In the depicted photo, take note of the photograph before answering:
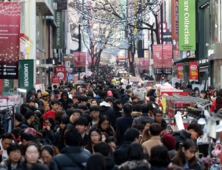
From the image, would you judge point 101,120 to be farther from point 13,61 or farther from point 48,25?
point 48,25

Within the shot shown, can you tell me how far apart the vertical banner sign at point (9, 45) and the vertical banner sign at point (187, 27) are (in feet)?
71.2

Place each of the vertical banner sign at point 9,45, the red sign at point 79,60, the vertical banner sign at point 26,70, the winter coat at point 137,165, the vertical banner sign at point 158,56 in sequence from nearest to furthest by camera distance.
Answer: the winter coat at point 137,165, the vertical banner sign at point 9,45, the vertical banner sign at point 26,70, the vertical banner sign at point 158,56, the red sign at point 79,60

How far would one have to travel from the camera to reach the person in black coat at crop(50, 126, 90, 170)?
7312 mm

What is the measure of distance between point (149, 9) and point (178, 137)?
30264 millimetres

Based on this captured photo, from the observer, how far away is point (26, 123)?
40.1 ft

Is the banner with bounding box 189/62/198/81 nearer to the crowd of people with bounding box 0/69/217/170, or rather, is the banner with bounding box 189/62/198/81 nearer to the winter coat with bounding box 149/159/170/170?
the crowd of people with bounding box 0/69/217/170

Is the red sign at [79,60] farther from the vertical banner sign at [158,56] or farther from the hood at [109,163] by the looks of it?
the hood at [109,163]

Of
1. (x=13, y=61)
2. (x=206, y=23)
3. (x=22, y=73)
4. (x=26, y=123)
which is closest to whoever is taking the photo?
(x=26, y=123)

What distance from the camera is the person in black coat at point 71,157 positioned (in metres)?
7.31

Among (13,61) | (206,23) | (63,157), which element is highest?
(206,23)

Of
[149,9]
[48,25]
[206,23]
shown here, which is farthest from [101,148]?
[48,25]

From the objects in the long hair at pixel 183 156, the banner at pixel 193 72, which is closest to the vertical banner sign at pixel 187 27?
the banner at pixel 193 72

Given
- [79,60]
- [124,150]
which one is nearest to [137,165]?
[124,150]

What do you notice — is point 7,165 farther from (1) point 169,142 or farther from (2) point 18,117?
(2) point 18,117
